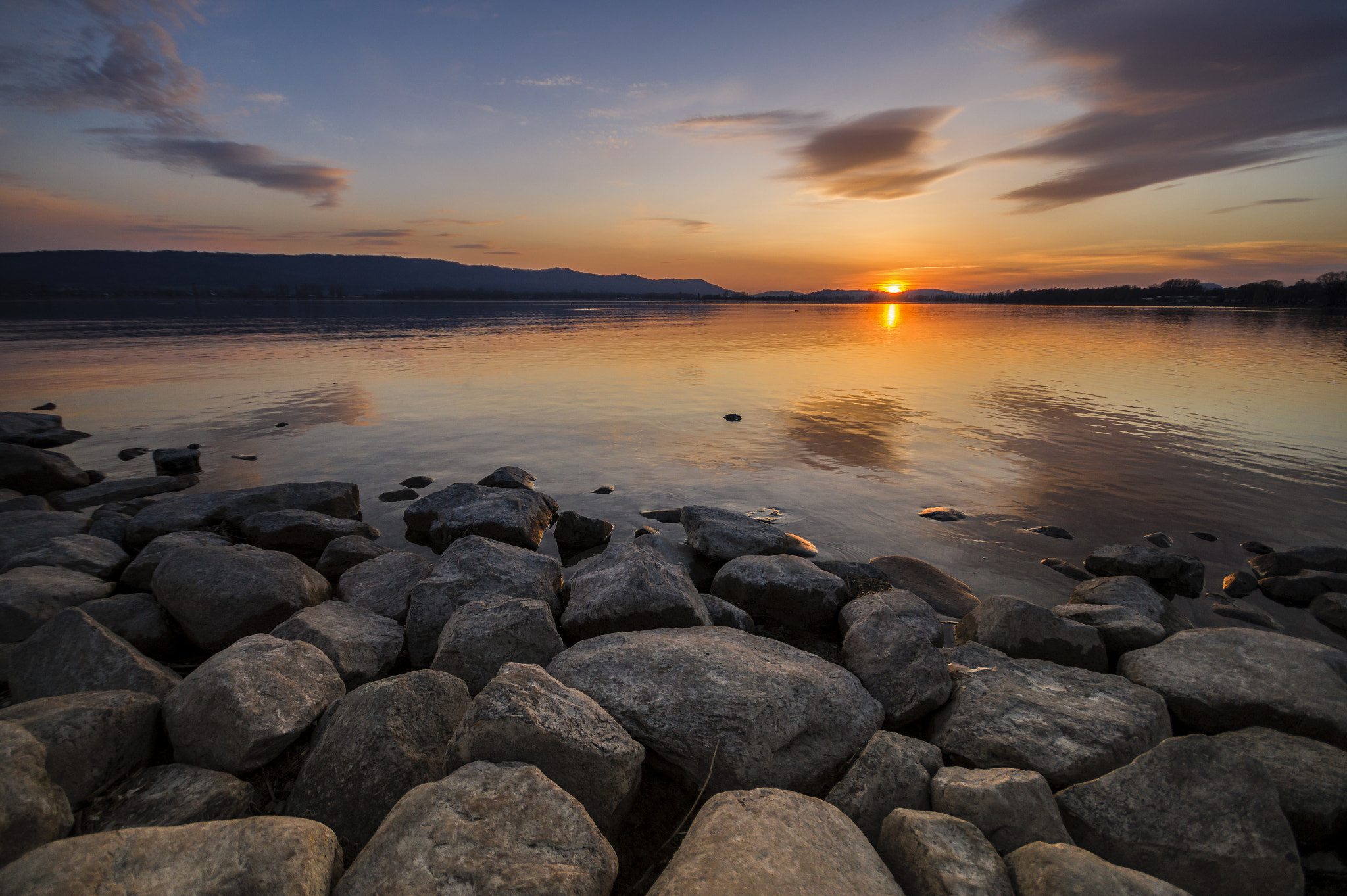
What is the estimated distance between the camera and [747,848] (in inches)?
114

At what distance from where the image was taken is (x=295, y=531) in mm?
8773

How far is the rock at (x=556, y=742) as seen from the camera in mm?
3371

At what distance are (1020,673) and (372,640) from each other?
20.0ft

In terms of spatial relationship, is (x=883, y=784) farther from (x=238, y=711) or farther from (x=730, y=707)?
(x=238, y=711)

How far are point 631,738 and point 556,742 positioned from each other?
60 centimetres

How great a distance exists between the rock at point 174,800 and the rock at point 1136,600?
27.3ft

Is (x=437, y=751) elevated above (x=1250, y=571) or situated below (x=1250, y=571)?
above

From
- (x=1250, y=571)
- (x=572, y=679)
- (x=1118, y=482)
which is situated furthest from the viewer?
(x=1118, y=482)

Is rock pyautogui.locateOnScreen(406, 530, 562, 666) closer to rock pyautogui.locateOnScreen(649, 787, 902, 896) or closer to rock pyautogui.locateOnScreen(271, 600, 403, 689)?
rock pyautogui.locateOnScreen(271, 600, 403, 689)

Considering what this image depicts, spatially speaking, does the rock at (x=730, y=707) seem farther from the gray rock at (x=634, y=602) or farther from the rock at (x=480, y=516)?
the rock at (x=480, y=516)

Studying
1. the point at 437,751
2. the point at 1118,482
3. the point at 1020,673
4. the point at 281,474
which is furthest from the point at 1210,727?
the point at 281,474

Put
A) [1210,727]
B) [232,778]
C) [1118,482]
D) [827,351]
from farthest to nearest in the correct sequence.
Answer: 1. [827,351]
2. [1118,482]
3. [1210,727]
4. [232,778]

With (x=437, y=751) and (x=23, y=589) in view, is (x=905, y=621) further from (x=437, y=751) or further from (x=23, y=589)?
(x=23, y=589)

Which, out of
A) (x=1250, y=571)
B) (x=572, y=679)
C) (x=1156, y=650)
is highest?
(x=572, y=679)
